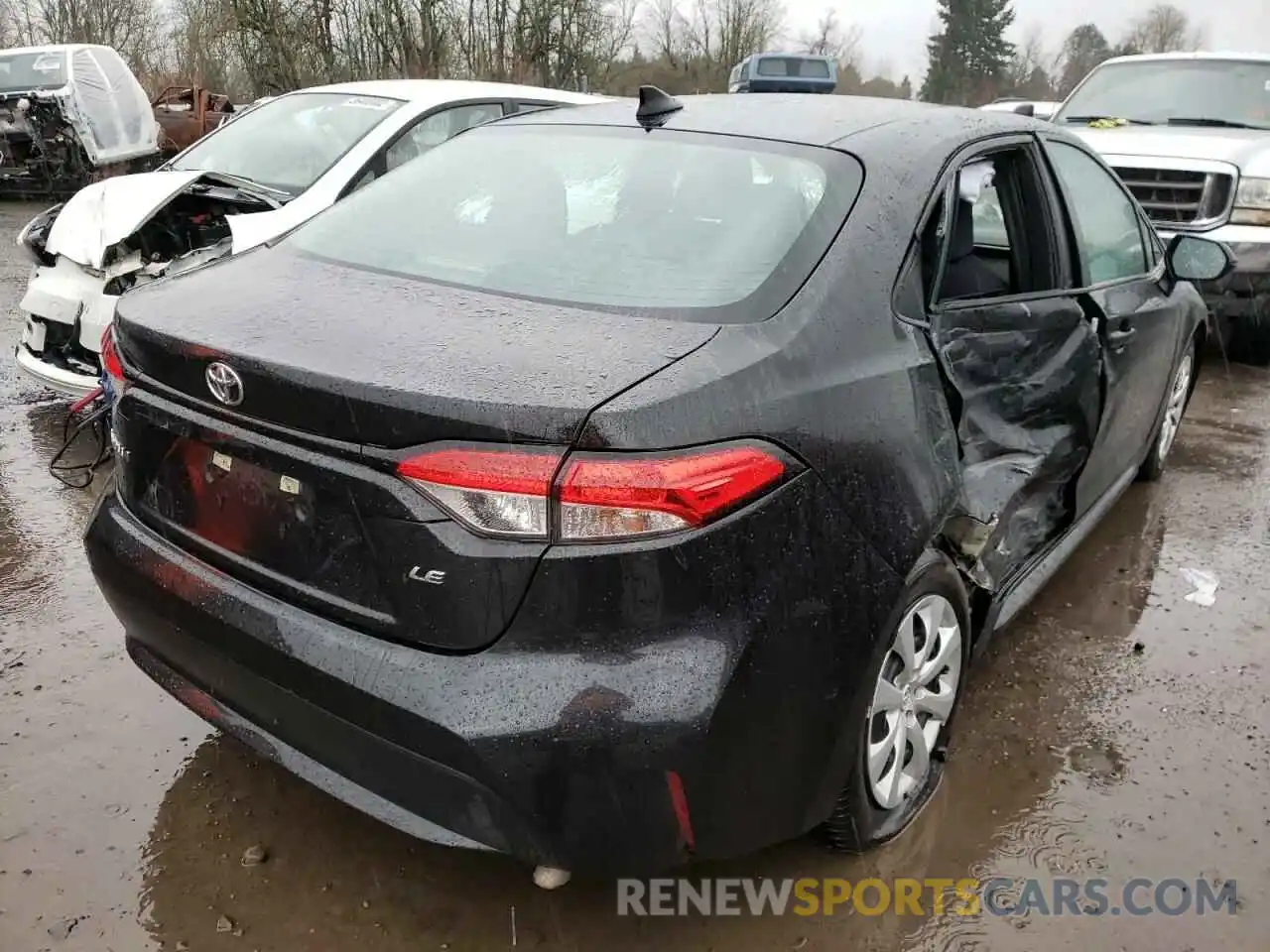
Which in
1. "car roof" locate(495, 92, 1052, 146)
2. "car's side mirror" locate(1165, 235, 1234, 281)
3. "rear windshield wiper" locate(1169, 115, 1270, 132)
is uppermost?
"car roof" locate(495, 92, 1052, 146)

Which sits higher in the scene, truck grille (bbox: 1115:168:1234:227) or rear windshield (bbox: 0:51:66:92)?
rear windshield (bbox: 0:51:66:92)

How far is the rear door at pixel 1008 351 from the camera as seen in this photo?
7.98 ft

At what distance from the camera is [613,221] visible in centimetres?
239

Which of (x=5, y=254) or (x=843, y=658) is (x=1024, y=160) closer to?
(x=843, y=658)

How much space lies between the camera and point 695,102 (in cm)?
294

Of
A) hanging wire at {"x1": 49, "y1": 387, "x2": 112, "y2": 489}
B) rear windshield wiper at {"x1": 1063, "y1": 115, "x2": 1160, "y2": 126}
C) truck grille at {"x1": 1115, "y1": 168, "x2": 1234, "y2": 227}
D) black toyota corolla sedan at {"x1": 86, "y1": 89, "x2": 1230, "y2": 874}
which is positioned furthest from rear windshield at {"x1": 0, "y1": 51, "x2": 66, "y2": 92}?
black toyota corolla sedan at {"x1": 86, "y1": 89, "x2": 1230, "y2": 874}

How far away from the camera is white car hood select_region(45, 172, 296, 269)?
4.53 m

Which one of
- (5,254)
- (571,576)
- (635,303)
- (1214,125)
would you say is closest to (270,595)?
(571,576)

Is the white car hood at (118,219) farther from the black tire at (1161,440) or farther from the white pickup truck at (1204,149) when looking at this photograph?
the white pickup truck at (1204,149)

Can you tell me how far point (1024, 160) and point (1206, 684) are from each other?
5.65 ft

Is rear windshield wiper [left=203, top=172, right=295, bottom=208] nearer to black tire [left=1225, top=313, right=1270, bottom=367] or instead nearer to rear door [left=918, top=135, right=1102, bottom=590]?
rear door [left=918, top=135, right=1102, bottom=590]

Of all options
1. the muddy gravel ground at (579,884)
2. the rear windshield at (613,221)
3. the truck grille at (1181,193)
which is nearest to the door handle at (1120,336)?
the muddy gravel ground at (579,884)

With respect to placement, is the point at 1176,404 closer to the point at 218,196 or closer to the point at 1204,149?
the point at 1204,149

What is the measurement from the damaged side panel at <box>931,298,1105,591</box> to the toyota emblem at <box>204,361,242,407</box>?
1.49 meters
